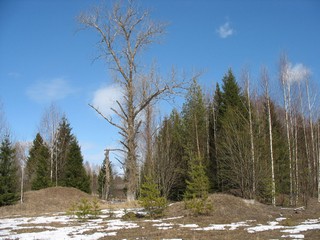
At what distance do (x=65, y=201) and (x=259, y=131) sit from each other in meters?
16.5

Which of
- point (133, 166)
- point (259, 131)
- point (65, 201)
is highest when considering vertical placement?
point (259, 131)

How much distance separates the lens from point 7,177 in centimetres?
2283

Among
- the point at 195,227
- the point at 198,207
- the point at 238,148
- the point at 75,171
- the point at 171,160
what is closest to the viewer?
the point at 195,227

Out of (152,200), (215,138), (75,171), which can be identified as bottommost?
(152,200)

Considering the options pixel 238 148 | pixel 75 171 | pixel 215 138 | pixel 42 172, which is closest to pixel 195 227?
pixel 238 148

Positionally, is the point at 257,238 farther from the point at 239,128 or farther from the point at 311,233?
the point at 239,128

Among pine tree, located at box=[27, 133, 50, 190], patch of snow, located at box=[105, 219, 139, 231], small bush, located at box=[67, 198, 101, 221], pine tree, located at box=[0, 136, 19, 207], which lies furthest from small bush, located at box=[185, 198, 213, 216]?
pine tree, located at box=[27, 133, 50, 190]

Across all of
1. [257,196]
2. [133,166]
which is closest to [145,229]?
[133,166]

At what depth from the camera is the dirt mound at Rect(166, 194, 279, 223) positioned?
13.3 m

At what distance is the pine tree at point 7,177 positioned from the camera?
22.5 meters

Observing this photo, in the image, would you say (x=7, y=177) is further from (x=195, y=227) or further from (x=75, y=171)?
(x=195, y=227)

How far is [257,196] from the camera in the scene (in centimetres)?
2198

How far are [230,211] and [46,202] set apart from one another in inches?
638

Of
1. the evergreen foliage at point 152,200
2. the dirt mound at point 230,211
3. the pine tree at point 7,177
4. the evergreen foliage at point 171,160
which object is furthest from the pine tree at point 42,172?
the evergreen foliage at point 152,200
